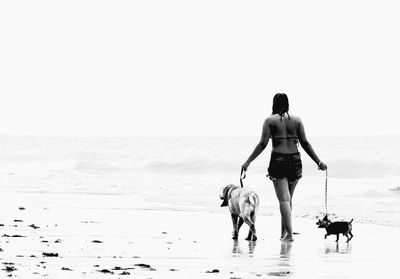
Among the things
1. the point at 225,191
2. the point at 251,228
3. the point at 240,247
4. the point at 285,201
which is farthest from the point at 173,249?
the point at 225,191

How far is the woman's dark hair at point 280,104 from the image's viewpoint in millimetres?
10680

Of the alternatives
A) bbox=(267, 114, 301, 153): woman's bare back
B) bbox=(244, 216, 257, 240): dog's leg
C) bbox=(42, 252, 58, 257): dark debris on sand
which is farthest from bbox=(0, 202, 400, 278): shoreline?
bbox=(267, 114, 301, 153): woman's bare back

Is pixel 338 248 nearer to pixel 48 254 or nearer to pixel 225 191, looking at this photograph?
pixel 225 191

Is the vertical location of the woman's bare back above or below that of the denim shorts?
above

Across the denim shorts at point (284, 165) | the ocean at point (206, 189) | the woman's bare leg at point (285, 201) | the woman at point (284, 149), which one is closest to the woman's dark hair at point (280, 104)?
the woman at point (284, 149)

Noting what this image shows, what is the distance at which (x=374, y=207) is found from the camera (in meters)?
18.9

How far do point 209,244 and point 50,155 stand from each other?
57.8m

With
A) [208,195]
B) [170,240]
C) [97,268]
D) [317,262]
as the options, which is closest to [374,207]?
[208,195]

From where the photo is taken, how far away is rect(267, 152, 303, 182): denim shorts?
1084 cm

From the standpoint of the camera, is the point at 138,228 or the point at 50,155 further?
the point at 50,155

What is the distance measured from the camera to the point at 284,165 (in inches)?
427

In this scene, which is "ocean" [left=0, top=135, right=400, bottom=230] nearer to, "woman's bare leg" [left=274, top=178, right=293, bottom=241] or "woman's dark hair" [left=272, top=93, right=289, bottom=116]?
"woman's bare leg" [left=274, top=178, right=293, bottom=241]

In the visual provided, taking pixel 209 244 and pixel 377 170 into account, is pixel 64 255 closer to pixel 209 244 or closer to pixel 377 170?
pixel 209 244

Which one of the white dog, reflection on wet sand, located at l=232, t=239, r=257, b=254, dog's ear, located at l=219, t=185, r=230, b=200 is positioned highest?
dog's ear, located at l=219, t=185, r=230, b=200
